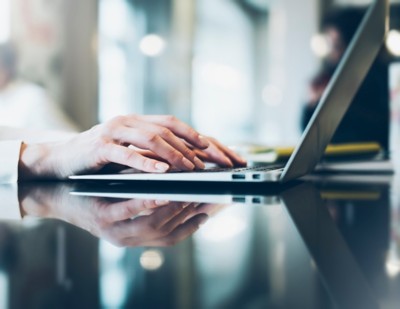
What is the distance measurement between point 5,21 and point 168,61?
1041 millimetres

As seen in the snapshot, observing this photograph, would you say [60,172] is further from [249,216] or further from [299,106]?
[299,106]

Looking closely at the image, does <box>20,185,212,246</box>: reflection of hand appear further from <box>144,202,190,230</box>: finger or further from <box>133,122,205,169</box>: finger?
<box>133,122,205,169</box>: finger

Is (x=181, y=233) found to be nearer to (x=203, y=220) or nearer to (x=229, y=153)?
(x=203, y=220)

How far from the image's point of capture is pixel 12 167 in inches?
34.3

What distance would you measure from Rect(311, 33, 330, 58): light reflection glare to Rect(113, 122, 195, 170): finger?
195 cm

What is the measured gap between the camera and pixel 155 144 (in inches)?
30.1

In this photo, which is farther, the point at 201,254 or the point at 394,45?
the point at 394,45

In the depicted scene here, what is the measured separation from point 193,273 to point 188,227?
139 millimetres

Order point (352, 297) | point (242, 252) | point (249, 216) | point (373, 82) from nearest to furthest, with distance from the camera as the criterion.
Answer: point (352, 297) → point (242, 252) → point (249, 216) → point (373, 82)

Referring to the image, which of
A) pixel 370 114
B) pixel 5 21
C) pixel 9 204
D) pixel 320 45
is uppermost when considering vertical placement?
pixel 5 21

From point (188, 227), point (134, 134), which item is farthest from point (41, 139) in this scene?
point (188, 227)

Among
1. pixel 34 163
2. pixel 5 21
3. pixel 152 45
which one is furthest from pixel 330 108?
pixel 5 21

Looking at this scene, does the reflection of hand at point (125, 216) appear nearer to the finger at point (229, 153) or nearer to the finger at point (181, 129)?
the finger at point (181, 129)

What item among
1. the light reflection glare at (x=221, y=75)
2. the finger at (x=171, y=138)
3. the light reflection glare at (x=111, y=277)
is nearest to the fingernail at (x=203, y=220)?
the light reflection glare at (x=111, y=277)
